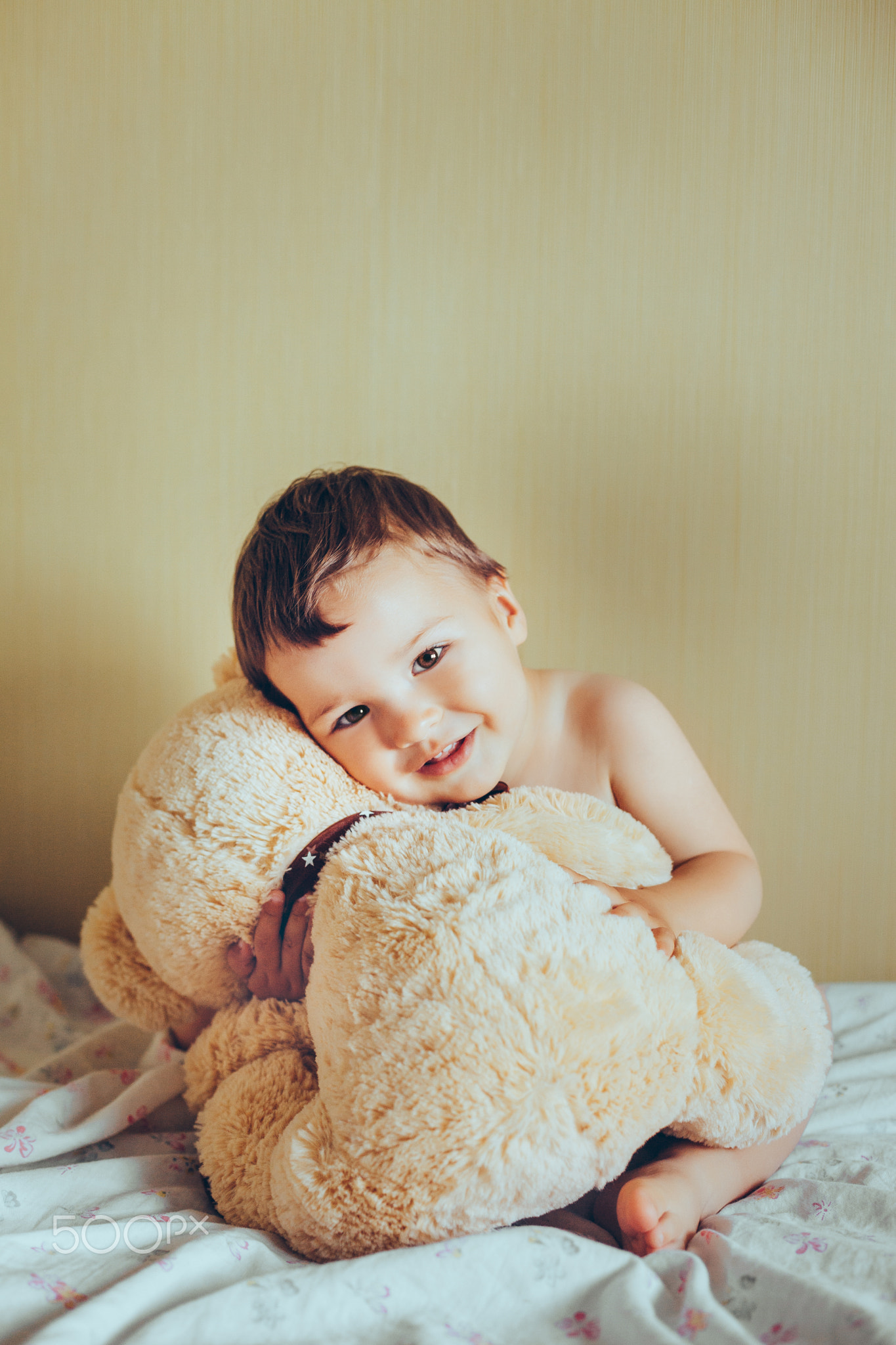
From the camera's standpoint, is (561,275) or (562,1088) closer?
(562,1088)

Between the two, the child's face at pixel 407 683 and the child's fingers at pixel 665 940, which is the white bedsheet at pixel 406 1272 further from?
the child's face at pixel 407 683

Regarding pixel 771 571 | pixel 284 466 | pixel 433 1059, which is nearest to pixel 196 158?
pixel 284 466

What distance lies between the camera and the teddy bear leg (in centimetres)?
59

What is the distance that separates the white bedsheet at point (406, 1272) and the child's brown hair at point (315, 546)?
0.43 m

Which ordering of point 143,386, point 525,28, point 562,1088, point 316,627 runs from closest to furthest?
point 562,1088, point 316,627, point 525,28, point 143,386

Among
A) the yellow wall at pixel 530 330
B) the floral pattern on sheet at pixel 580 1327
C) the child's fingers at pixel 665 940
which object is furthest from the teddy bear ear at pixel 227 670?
the floral pattern on sheet at pixel 580 1327

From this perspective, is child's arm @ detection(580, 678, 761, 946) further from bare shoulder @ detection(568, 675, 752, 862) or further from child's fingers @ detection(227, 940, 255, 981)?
child's fingers @ detection(227, 940, 255, 981)

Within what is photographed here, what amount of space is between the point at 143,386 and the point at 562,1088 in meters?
1.07

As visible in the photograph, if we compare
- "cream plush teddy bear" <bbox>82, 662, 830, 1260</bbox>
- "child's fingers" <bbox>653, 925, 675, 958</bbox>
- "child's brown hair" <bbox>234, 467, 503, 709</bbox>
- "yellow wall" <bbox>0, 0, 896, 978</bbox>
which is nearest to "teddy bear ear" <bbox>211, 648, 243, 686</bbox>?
"child's brown hair" <bbox>234, 467, 503, 709</bbox>

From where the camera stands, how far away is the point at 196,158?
3.72ft

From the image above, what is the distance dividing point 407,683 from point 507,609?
0.18 metres

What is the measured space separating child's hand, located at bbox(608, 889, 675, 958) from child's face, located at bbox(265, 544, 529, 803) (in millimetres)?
201

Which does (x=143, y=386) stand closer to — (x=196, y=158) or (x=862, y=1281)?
(x=196, y=158)

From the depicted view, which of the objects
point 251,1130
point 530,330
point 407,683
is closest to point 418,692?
point 407,683
